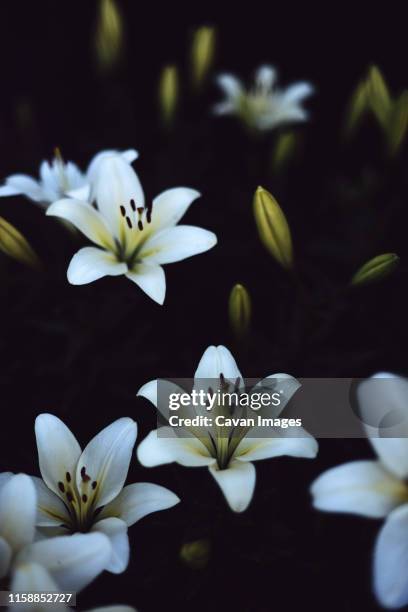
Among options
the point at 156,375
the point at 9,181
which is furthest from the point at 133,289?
the point at 9,181

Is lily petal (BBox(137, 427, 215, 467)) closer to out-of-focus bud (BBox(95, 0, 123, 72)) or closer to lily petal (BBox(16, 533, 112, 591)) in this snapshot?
lily petal (BBox(16, 533, 112, 591))

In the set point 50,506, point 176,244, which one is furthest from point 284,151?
point 50,506

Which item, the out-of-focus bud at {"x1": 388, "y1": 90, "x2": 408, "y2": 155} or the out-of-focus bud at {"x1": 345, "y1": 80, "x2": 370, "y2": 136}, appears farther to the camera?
the out-of-focus bud at {"x1": 345, "y1": 80, "x2": 370, "y2": 136}

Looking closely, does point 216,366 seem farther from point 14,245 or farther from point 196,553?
point 14,245

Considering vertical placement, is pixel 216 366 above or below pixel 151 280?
below

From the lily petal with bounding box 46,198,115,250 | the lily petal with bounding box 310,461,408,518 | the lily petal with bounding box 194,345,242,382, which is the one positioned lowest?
the lily petal with bounding box 310,461,408,518

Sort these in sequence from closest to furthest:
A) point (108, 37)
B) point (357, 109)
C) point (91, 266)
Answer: point (91, 266) < point (357, 109) < point (108, 37)

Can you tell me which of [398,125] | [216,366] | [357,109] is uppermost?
[357,109]

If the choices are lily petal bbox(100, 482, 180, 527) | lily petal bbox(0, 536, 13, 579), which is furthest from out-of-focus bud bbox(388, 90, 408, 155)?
lily petal bbox(0, 536, 13, 579)
